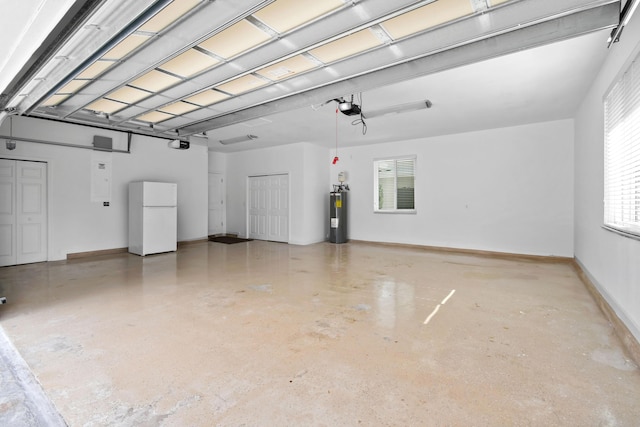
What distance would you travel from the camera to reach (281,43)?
272 centimetres

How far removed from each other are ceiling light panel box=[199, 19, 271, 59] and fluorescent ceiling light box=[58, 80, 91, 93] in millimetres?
1861

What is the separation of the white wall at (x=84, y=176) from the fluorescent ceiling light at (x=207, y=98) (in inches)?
127

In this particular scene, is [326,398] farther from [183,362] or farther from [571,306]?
[571,306]

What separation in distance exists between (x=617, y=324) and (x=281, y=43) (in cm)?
383

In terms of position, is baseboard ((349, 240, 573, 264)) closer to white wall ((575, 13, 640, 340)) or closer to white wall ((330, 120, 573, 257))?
white wall ((330, 120, 573, 257))

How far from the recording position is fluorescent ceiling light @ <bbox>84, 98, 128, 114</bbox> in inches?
177

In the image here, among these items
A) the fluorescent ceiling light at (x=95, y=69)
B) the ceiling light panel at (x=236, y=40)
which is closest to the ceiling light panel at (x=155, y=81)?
the fluorescent ceiling light at (x=95, y=69)

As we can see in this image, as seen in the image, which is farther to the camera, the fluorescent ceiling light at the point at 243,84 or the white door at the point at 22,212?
the white door at the point at 22,212

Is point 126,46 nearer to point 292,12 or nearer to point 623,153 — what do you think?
point 292,12

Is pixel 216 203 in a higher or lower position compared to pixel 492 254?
higher

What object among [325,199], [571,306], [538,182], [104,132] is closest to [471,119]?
[538,182]

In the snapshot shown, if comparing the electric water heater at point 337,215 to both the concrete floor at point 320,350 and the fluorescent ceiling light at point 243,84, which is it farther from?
the fluorescent ceiling light at point 243,84

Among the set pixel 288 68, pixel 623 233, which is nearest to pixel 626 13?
pixel 623 233

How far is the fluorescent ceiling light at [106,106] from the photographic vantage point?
177 inches
